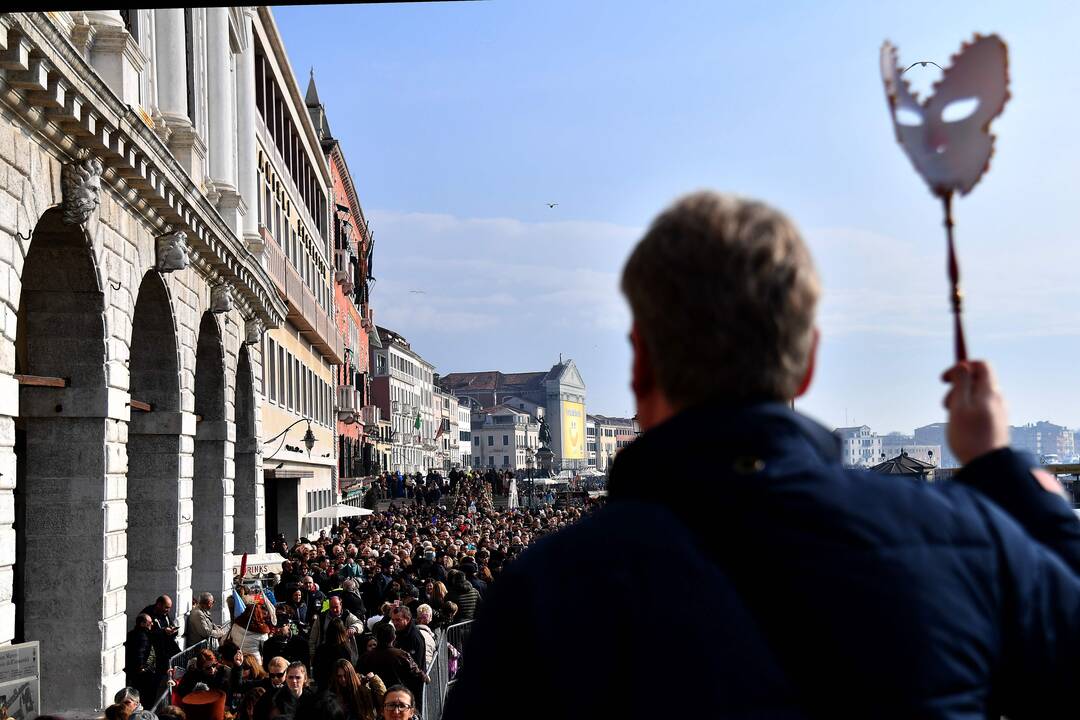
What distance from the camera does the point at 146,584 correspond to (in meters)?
19.0

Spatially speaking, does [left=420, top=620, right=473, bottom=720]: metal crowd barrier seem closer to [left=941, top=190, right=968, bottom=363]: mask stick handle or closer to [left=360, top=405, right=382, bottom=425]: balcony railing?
[left=941, top=190, right=968, bottom=363]: mask stick handle

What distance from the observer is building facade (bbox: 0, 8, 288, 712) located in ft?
38.7

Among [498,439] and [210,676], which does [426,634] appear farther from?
[498,439]

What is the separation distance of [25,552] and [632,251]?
13988mm

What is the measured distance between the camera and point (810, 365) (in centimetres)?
188

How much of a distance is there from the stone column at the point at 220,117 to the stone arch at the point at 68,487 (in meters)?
10.3

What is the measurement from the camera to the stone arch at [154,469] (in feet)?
61.5

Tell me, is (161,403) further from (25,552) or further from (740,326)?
(740,326)

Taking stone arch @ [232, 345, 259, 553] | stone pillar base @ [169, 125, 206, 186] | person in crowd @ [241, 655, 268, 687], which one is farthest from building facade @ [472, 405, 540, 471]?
person in crowd @ [241, 655, 268, 687]

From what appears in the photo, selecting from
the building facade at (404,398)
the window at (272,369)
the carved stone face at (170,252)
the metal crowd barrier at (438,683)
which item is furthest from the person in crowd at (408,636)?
the building facade at (404,398)

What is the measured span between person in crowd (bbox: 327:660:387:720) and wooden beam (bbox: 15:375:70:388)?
6.15 meters

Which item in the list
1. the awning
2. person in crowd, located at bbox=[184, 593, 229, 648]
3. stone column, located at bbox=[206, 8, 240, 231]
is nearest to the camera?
person in crowd, located at bbox=[184, 593, 229, 648]

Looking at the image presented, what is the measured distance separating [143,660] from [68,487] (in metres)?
2.18

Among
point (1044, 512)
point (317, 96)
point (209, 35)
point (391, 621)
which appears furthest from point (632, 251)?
point (317, 96)
